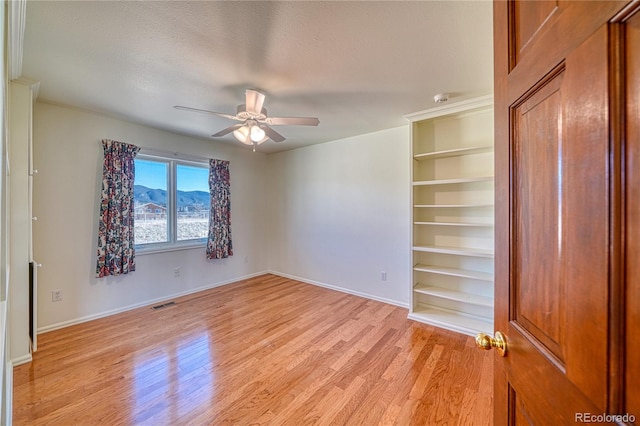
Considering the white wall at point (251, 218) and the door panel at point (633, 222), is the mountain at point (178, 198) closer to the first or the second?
the white wall at point (251, 218)

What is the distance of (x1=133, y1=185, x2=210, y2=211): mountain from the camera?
3.44m

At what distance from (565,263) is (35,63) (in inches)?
128

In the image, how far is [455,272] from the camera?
9.30ft

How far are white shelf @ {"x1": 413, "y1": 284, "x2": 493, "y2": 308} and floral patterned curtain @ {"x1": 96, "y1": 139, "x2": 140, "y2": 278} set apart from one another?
361 cm

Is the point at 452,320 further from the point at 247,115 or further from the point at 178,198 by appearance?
the point at 178,198

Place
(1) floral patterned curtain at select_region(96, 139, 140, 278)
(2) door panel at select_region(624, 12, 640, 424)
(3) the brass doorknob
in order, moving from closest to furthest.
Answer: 1. (2) door panel at select_region(624, 12, 640, 424)
2. (3) the brass doorknob
3. (1) floral patterned curtain at select_region(96, 139, 140, 278)

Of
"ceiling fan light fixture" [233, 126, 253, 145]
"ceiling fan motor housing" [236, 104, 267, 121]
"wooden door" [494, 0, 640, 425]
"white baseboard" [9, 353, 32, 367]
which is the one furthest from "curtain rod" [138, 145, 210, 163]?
"wooden door" [494, 0, 640, 425]

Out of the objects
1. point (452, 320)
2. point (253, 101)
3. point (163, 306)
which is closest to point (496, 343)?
point (253, 101)

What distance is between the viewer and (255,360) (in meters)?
2.21

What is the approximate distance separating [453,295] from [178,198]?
156 inches

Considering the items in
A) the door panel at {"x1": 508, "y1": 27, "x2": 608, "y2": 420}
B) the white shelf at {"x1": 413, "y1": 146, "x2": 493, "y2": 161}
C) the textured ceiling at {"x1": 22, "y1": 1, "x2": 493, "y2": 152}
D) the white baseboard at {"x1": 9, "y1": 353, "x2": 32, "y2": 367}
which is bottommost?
the white baseboard at {"x1": 9, "y1": 353, "x2": 32, "y2": 367}

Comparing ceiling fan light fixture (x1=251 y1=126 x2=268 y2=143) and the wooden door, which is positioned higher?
ceiling fan light fixture (x1=251 y1=126 x2=268 y2=143)

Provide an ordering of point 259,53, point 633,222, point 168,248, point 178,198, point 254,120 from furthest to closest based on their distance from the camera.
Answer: point 178,198, point 168,248, point 254,120, point 259,53, point 633,222

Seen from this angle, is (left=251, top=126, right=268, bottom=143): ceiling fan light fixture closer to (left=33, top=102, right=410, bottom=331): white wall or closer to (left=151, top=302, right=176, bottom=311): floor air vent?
(left=33, top=102, right=410, bottom=331): white wall
